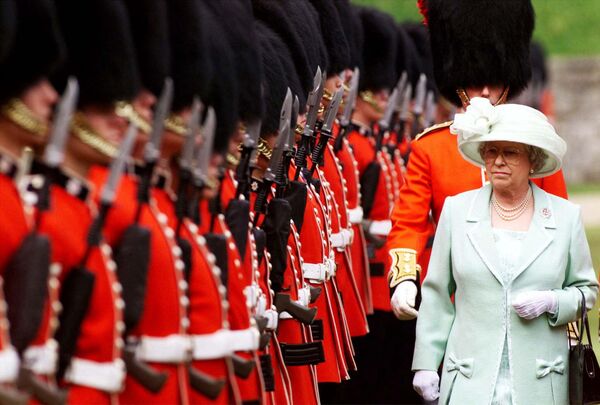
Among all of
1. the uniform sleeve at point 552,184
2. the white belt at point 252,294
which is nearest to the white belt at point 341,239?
the uniform sleeve at point 552,184

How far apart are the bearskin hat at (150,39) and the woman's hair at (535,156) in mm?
1476

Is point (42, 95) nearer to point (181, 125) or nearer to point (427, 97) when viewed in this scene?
point (181, 125)

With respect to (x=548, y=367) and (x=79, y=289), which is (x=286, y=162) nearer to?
(x=548, y=367)

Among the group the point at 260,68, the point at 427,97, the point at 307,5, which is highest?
the point at 427,97

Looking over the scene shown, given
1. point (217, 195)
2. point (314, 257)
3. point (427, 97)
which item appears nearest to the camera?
point (217, 195)

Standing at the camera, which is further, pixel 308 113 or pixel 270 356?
pixel 308 113

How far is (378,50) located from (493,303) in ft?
17.5

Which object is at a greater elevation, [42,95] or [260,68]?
[260,68]

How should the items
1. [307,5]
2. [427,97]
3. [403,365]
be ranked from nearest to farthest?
1. [307,5]
2. [403,365]
3. [427,97]

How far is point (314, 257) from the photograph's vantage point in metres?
6.67

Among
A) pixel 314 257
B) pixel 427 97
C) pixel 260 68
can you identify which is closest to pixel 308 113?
pixel 314 257

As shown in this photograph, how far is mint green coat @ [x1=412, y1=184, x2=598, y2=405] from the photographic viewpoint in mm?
5387

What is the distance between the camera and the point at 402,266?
5898 millimetres

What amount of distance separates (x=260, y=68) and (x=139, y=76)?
3.47 feet
